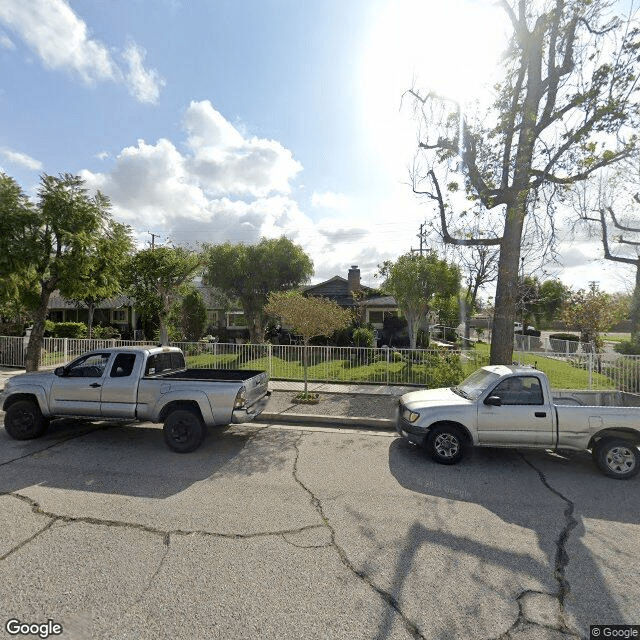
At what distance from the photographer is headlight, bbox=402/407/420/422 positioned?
19.2 feet

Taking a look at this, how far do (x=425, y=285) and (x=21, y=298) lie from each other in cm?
1562

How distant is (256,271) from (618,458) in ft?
57.6

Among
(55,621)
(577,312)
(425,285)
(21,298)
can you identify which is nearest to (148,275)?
(21,298)

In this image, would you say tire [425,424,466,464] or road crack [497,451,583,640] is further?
tire [425,424,466,464]

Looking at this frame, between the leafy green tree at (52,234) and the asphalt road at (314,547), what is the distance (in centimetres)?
649

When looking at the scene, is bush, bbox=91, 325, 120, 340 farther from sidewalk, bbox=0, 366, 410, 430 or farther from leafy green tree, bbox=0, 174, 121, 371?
leafy green tree, bbox=0, 174, 121, 371

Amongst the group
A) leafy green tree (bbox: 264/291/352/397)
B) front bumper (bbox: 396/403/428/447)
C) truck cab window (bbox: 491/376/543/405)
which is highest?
leafy green tree (bbox: 264/291/352/397)

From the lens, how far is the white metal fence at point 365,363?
461 inches

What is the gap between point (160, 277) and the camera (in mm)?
15023

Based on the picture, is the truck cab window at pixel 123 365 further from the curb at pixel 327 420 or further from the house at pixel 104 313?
the house at pixel 104 313

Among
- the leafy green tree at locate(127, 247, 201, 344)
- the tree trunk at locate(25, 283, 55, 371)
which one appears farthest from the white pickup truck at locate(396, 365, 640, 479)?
the leafy green tree at locate(127, 247, 201, 344)

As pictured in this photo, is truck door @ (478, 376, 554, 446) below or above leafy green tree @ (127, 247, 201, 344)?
below

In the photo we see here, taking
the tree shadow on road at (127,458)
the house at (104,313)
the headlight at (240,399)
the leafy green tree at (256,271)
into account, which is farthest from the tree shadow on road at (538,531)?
the house at (104,313)

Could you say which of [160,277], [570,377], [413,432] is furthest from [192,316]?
[570,377]
